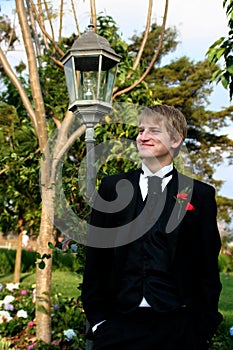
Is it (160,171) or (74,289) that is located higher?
(160,171)

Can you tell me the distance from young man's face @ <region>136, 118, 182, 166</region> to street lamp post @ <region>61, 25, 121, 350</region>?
3.65ft

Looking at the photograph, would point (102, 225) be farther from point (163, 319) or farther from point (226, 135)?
point (226, 135)

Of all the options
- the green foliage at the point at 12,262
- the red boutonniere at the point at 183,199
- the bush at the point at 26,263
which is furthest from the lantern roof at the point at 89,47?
the green foliage at the point at 12,262

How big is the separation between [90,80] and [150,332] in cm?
182

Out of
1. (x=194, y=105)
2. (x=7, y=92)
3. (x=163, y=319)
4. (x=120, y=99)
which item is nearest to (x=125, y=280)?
(x=163, y=319)

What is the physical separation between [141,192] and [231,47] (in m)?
1.80

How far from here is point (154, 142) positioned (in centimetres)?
187

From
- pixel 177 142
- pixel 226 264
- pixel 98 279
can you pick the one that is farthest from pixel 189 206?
pixel 226 264

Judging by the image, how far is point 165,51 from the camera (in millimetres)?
20672

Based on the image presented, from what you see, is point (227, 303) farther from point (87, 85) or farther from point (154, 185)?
point (154, 185)

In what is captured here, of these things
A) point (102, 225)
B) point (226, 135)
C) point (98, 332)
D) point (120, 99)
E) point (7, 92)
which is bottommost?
point (98, 332)

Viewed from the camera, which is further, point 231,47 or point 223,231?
point 223,231

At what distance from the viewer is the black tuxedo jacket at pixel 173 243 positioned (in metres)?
1.81

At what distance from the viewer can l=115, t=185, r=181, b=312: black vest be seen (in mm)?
1748
